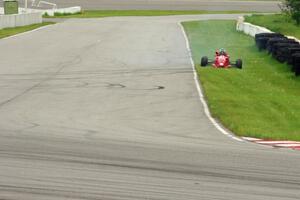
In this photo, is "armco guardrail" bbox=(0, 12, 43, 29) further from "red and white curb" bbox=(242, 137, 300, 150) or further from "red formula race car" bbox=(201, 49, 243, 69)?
"red and white curb" bbox=(242, 137, 300, 150)

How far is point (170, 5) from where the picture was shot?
292 feet

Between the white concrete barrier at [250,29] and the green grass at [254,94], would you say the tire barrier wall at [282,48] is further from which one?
the white concrete barrier at [250,29]

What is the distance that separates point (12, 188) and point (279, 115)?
10413mm

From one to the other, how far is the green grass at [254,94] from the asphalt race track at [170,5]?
45.0m

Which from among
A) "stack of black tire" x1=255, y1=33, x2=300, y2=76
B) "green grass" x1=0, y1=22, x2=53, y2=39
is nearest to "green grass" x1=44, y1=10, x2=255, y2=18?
"green grass" x1=0, y1=22, x2=53, y2=39

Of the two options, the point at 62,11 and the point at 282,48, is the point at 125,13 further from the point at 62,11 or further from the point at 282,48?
the point at 282,48

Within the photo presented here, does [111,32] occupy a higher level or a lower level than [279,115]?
lower

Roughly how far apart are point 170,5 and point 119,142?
7583 centimetres

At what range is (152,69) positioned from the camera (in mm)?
29516

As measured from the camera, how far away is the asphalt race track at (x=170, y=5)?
279ft

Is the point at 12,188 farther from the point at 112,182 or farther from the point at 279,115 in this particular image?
the point at 279,115

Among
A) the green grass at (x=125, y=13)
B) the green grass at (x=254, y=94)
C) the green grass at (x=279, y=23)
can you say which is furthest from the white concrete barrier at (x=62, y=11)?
the green grass at (x=254, y=94)

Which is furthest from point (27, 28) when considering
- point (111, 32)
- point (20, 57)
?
point (20, 57)

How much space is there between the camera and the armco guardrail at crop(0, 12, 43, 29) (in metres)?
51.0
